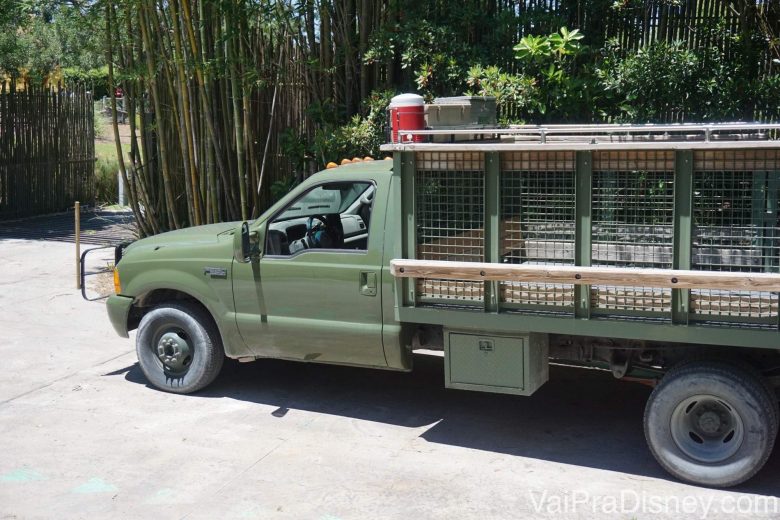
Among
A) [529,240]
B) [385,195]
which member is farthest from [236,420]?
[529,240]

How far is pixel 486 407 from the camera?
7203 mm

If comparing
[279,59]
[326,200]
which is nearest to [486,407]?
[326,200]

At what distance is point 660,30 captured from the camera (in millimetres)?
9516

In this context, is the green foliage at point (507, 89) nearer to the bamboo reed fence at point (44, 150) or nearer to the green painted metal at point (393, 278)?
the green painted metal at point (393, 278)

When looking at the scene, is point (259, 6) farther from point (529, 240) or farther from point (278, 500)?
point (278, 500)

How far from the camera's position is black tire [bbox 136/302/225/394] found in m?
7.30

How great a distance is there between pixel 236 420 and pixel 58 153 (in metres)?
12.2

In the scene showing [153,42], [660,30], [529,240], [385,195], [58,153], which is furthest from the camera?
[58,153]

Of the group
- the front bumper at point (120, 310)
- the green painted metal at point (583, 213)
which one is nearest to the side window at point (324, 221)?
the front bumper at point (120, 310)

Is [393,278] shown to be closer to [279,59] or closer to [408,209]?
[408,209]

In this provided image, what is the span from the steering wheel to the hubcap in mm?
1327

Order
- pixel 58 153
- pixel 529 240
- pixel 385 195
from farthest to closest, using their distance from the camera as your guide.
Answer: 1. pixel 58 153
2. pixel 385 195
3. pixel 529 240

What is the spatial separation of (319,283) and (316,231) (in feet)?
1.93

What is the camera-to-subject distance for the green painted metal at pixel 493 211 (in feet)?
19.6
